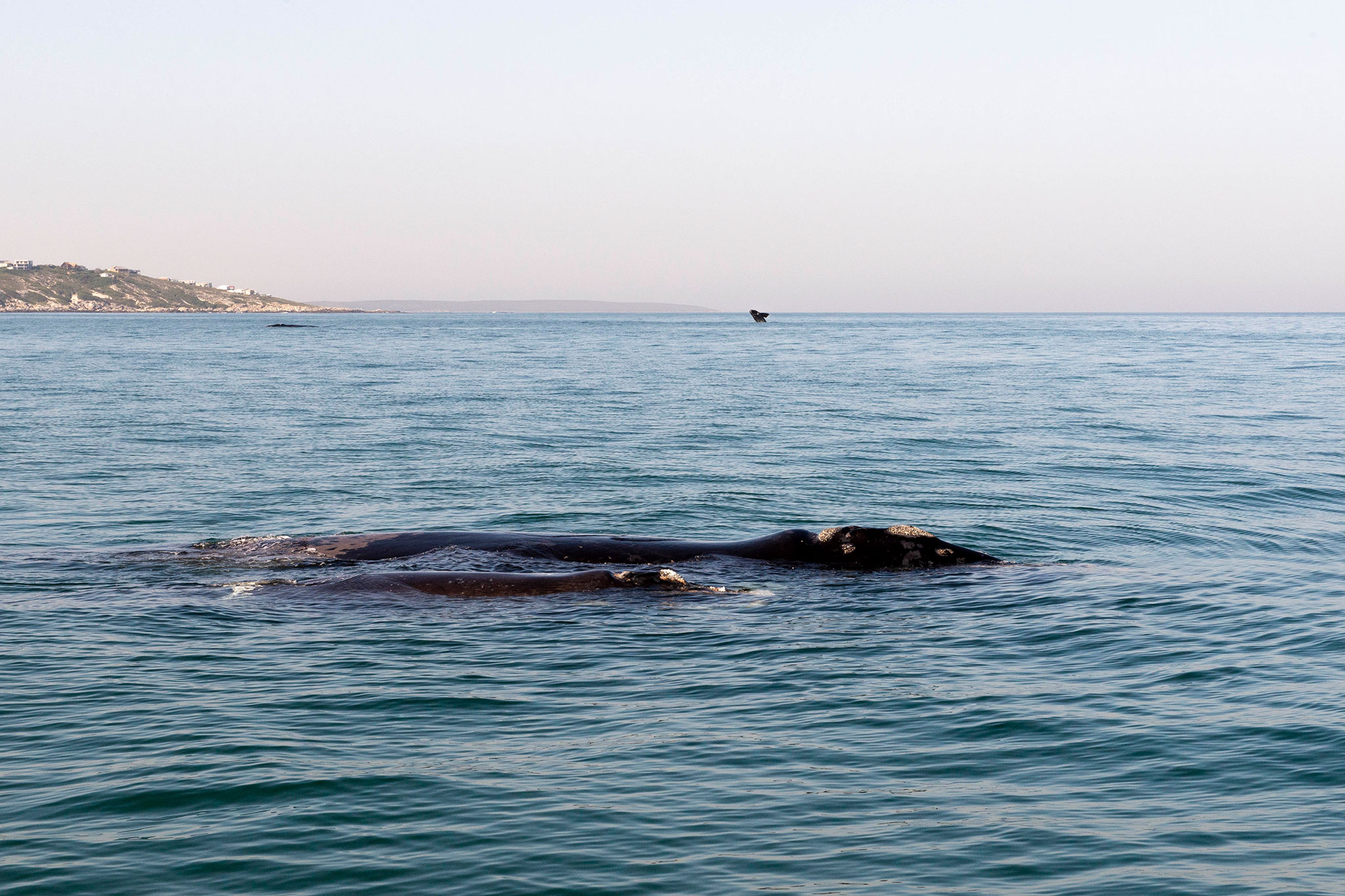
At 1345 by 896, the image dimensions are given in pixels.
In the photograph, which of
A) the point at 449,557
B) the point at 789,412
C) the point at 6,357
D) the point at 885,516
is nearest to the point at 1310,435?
the point at 789,412

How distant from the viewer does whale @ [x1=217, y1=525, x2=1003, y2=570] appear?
16984mm

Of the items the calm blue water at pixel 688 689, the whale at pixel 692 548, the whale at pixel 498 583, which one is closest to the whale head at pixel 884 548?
the whale at pixel 692 548

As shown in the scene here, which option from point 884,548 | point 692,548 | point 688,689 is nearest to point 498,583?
point 692,548

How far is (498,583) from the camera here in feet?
50.3

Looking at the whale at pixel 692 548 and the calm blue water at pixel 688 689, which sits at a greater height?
the whale at pixel 692 548

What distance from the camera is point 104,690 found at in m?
11.5

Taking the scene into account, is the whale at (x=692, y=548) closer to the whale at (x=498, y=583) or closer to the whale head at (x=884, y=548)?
the whale head at (x=884, y=548)

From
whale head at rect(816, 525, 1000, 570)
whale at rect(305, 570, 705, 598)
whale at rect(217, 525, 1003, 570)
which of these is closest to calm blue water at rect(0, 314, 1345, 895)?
whale at rect(305, 570, 705, 598)

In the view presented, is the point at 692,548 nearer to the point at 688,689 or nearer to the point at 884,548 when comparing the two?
the point at 884,548

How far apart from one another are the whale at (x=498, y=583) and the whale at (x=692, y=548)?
1281 mm

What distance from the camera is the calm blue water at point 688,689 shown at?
26.1 feet

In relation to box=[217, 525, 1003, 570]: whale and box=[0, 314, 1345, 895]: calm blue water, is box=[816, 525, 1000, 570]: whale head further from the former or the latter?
box=[0, 314, 1345, 895]: calm blue water

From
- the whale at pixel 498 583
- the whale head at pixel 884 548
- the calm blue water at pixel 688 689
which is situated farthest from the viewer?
the whale head at pixel 884 548

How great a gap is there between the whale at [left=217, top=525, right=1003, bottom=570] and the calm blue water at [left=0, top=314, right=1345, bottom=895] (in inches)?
24.9
